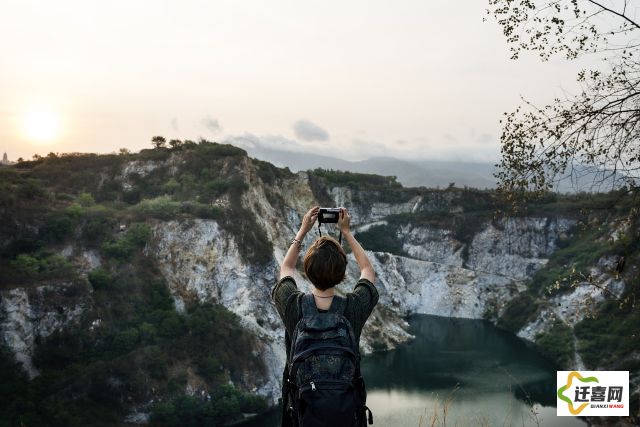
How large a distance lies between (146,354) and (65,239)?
1277 cm

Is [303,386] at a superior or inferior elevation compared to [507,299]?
superior

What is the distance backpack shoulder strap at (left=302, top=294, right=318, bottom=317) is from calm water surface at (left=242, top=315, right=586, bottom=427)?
1048 inches

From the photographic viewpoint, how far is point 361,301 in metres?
3.89

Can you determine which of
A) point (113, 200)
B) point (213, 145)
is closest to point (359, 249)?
point (113, 200)

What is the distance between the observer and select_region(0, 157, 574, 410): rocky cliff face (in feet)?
133

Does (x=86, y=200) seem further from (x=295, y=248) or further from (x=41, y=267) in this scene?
(x=295, y=248)

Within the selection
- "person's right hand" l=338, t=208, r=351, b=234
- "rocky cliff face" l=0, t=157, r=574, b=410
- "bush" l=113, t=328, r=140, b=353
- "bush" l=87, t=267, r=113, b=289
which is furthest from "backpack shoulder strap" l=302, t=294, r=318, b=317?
"bush" l=87, t=267, r=113, b=289

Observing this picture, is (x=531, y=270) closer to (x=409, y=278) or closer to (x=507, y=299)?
(x=507, y=299)

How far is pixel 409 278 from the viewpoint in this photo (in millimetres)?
85438

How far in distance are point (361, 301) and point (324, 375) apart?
627 mm

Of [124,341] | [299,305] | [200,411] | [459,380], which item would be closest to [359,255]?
[299,305]

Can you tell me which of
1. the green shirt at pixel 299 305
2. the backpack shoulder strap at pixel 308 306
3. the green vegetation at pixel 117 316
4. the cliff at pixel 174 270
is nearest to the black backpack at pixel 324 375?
the backpack shoulder strap at pixel 308 306

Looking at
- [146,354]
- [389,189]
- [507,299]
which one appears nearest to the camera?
[146,354]

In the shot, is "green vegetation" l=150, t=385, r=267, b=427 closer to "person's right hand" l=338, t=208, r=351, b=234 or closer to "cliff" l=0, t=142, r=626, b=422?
"cliff" l=0, t=142, r=626, b=422
